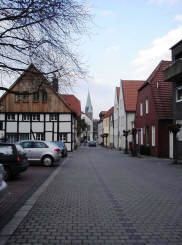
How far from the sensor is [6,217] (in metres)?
8.54

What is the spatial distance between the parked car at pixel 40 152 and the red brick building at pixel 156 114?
1186cm

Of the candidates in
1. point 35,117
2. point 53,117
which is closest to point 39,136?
point 35,117

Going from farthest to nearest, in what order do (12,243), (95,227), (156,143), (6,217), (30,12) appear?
(156,143) → (30,12) → (6,217) → (95,227) → (12,243)

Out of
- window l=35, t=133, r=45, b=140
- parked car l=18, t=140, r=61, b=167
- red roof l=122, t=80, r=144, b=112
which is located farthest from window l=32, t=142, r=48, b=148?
red roof l=122, t=80, r=144, b=112

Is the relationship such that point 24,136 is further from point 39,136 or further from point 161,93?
point 161,93

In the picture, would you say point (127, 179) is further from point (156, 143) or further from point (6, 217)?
point (156, 143)

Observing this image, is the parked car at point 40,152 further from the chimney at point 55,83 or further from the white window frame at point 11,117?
the white window frame at point 11,117

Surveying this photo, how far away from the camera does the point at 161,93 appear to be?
3647cm

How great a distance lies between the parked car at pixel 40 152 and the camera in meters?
24.3

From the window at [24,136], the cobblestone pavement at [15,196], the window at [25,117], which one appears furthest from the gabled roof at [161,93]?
the cobblestone pavement at [15,196]

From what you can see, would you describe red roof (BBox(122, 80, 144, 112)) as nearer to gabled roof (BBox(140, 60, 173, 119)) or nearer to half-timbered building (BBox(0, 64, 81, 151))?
half-timbered building (BBox(0, 64, 81, 151))

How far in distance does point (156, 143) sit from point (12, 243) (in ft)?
97.9

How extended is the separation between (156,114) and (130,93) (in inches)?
1007

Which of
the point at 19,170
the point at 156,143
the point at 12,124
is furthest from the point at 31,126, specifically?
the point at 19,170
